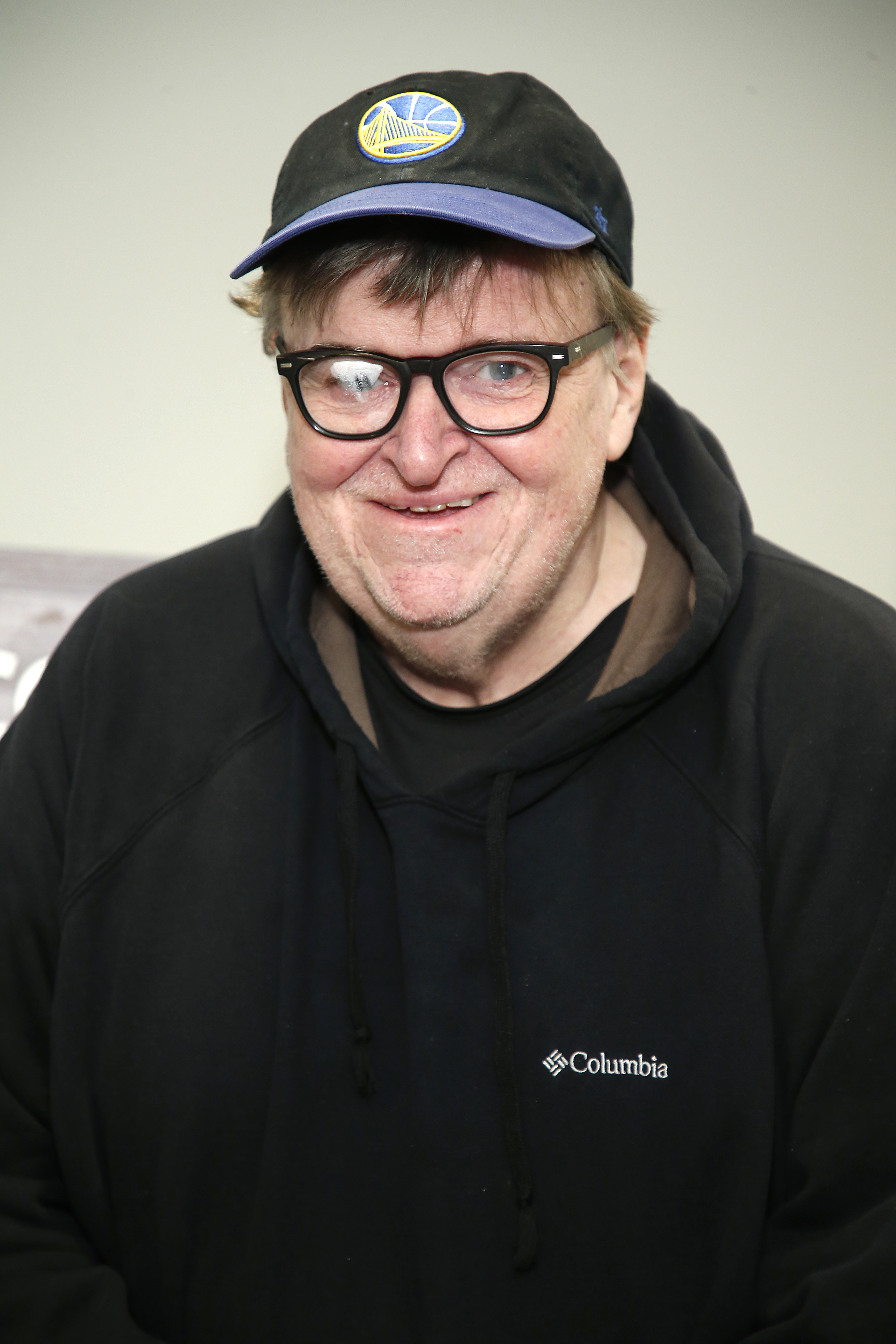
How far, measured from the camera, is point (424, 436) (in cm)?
103

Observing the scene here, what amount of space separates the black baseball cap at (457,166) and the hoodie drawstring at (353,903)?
514 mm

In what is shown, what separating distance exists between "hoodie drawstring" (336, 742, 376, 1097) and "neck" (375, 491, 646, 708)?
0.14 m

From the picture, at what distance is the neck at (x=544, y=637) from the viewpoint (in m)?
1.17

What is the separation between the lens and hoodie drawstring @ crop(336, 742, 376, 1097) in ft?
3.62

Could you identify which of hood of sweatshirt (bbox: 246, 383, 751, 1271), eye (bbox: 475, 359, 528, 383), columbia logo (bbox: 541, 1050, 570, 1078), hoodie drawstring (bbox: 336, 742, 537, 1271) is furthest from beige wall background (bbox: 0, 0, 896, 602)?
columbia logo (bbox: 541, 1050, 570, 1078)

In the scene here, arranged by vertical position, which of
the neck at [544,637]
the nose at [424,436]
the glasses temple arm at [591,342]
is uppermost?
the glasses temple arm at [591,342]

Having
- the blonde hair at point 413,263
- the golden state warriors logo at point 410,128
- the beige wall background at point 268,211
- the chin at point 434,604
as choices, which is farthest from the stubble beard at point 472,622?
the beige wall background at point 268,211

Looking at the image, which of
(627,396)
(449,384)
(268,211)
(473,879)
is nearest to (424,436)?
(449,384)

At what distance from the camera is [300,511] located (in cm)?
115

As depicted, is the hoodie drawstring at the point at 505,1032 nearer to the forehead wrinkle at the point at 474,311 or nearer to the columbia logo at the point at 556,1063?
the columbia logo at the point at 556,1063

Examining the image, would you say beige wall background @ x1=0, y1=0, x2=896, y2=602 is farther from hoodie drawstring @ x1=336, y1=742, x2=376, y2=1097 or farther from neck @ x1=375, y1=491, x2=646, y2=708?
hoodie drawstring @ x1=336, y1=742, x2=376, y2=1097

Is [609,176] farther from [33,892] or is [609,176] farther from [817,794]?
[33,892]

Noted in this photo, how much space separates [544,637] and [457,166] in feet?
1.60

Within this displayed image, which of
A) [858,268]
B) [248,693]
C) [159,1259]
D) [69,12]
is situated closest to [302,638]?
[248,693]
